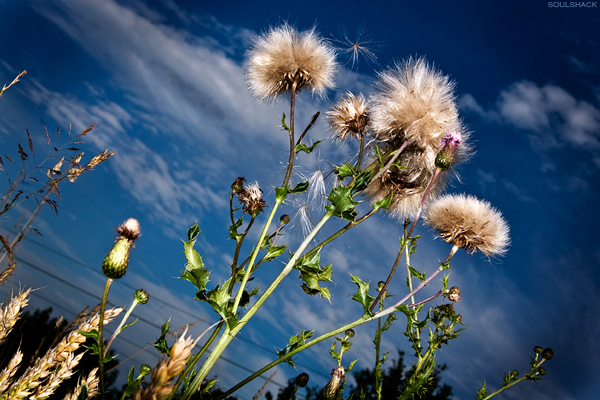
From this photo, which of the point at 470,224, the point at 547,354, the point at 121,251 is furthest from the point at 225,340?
the point at 547,354

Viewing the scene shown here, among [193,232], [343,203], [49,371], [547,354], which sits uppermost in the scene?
[547,354]

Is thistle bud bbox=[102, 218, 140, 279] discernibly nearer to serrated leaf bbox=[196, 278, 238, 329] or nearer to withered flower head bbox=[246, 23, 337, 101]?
serrated leaf bbox=[196, 278, 238, 329]

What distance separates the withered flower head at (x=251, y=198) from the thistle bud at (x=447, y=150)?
1.06m

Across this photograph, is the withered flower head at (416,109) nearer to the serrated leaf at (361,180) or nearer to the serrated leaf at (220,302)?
the serrated leaf at (361,180)

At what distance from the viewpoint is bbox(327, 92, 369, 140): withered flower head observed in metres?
2.37

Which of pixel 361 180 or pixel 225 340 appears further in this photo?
pixel 361 180

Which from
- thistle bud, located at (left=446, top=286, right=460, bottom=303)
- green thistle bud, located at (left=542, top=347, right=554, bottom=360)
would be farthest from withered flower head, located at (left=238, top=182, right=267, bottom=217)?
green thistle bud, located at (left=542, top=347, right=554, bottom=360)

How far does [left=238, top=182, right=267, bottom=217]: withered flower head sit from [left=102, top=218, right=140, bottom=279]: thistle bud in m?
0.70

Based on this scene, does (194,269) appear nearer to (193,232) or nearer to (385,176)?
(193,232)

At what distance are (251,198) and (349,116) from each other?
0.89 metres

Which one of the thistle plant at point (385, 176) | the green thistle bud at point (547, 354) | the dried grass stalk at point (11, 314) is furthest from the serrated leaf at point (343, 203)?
the green thistle bud at point (547, 354)

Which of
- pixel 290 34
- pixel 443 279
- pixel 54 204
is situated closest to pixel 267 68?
pixel 290 34

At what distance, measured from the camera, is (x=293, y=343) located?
1.66m

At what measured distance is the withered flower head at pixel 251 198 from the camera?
2.14m
